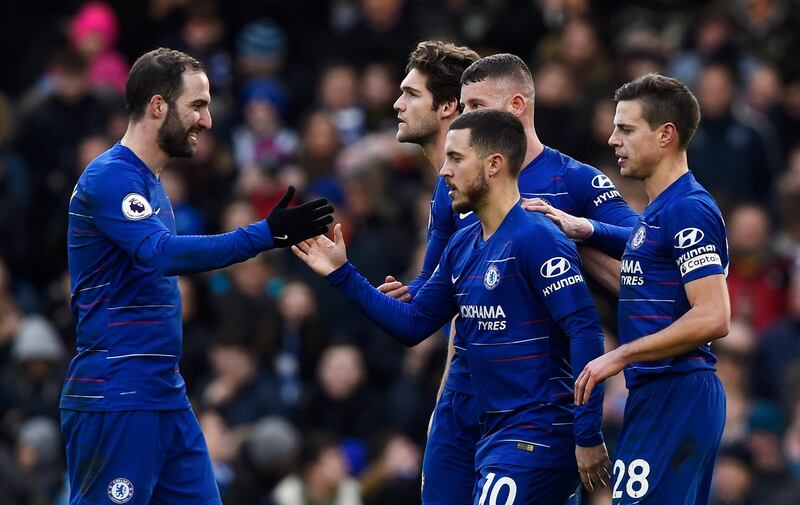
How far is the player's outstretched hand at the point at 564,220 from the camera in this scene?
7.79 metres

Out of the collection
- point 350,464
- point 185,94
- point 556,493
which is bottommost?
point 350,464

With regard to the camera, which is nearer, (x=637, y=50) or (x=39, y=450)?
(x=39, y=450)

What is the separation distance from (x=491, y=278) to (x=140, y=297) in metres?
1.75

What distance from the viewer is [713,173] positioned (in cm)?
1441

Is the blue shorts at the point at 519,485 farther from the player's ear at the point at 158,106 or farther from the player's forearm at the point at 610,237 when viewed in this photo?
the player's ear at the point at 158,106

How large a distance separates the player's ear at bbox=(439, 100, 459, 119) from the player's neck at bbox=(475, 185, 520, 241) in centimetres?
104

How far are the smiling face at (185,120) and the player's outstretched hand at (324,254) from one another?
774mm

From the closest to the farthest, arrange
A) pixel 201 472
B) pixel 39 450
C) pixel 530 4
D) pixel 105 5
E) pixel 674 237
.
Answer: pixel 674 237 → pixel 201 472 → pixel 39 450 → pixel 530 4 → pixel 105 5

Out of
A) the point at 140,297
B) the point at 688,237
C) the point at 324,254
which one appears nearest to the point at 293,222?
the point at 324,254

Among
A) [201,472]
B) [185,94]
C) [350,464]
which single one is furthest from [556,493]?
[350,464]

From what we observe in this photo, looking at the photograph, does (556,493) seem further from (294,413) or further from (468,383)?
(294,413)

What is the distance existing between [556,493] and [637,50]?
25.7 feet

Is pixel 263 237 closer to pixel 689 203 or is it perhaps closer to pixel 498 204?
pixel 498 204

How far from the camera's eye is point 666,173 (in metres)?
7.61
